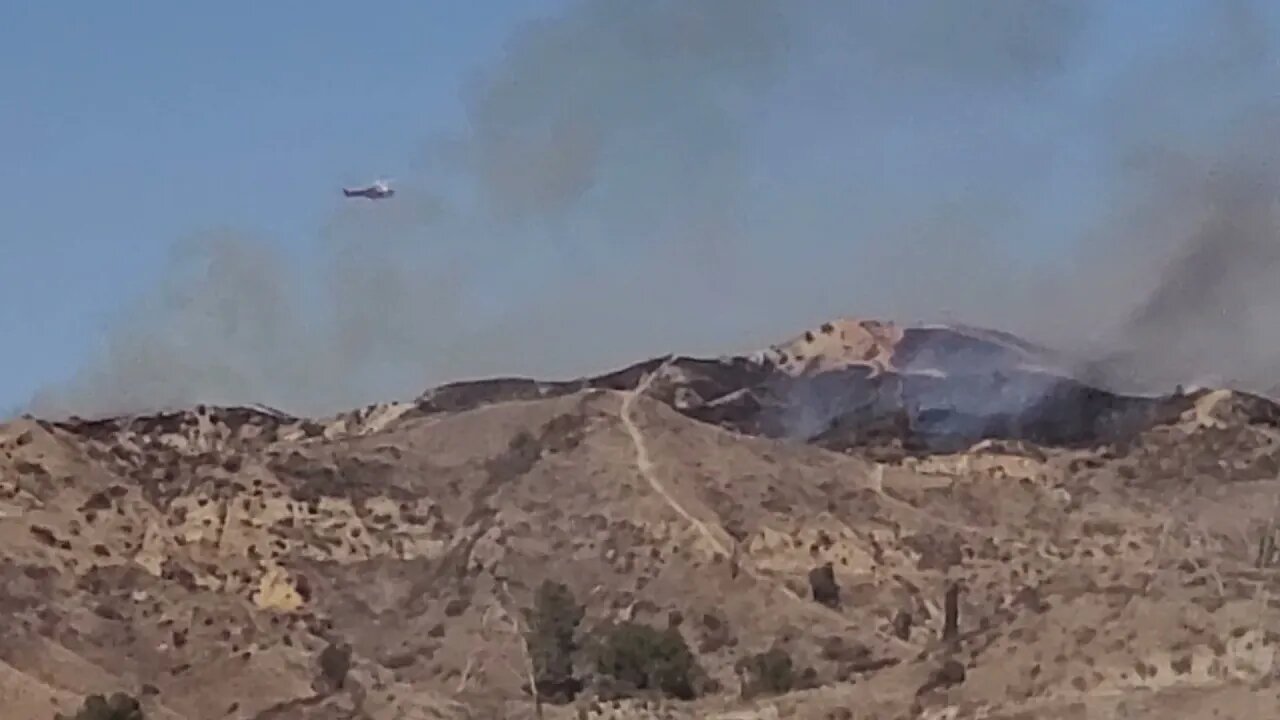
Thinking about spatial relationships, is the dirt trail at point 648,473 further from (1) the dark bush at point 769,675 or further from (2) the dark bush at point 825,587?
(1) the dark bush at point 769,675

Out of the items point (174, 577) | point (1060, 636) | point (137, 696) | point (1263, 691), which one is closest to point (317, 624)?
point (174, 577)

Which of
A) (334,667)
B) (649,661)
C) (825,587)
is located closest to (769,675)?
(649,661)

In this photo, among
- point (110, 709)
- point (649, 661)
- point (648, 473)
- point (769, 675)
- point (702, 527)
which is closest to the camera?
point (110, 709)

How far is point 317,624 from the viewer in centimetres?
8681

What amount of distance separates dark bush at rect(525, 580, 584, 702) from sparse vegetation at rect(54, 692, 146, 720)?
14.3 metres

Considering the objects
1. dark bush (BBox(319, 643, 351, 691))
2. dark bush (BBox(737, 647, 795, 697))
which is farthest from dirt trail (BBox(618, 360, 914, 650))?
dark bush (BBox(319, 643, 351, 691))

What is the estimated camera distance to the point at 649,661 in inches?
2985

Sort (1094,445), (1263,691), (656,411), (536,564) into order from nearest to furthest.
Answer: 1. (1263,691)
2. (536,564)
3. (656,411)
4. (1094,445)

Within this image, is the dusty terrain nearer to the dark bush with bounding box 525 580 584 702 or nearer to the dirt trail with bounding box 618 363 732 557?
the dirt trail with bounding box 618 363 732 557

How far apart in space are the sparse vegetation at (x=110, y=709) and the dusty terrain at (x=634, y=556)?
13.3 ft

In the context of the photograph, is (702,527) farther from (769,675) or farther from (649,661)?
(769,675)

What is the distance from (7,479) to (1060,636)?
48.7m

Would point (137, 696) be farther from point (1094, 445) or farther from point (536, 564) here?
point (1094, 445)

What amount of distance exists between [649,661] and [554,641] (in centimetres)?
540
